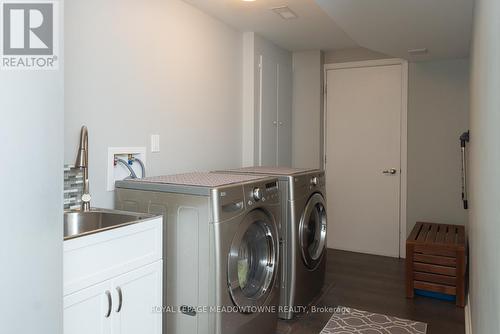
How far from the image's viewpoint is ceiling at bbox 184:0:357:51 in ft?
9.92

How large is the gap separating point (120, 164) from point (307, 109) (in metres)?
2.61

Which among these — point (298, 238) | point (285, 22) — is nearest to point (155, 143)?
point (298, 238)

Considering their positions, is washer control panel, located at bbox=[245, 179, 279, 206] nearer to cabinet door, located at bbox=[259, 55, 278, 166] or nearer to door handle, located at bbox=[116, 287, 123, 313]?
door handle, located at bbox=[116, 287, 123, 313]

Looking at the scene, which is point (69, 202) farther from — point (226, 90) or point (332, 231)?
point (332, 231)

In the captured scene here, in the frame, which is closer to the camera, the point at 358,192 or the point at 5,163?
the point at 5,163

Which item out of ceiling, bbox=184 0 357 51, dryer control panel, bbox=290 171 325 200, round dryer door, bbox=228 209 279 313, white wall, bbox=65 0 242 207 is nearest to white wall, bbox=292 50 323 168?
ceiling, bbox=184 0 357 51

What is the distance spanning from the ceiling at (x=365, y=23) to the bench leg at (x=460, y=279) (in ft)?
5.30

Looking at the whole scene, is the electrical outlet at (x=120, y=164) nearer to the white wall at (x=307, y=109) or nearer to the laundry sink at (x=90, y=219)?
the laundry sink at (x=90, y=219)

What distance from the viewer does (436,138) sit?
159 inches

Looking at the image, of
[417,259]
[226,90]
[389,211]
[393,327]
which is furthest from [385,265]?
[226,90]

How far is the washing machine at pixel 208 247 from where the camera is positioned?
77.9 inches

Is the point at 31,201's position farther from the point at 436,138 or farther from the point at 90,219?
the point at 436,138

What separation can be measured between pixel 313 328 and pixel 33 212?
6.83ft

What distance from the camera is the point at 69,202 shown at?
2148mm
